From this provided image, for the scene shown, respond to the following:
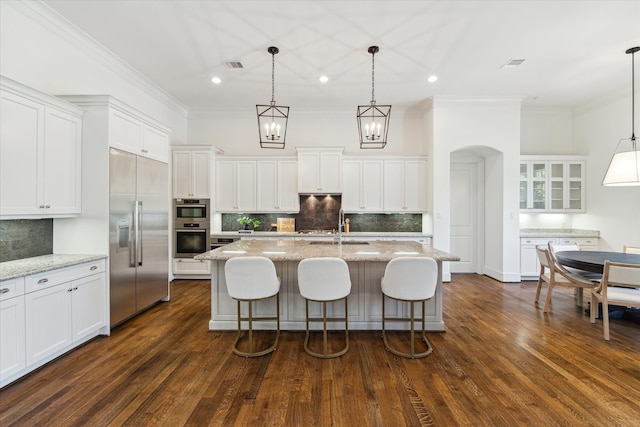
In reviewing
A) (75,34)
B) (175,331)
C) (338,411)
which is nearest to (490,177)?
(338,411)

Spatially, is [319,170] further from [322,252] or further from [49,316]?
[49,316]

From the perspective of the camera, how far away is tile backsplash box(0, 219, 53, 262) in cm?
286

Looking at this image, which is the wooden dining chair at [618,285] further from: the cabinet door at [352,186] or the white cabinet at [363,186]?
the cabinet door at [352,186]

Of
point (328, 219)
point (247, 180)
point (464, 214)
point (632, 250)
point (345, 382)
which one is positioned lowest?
point (345, 382)

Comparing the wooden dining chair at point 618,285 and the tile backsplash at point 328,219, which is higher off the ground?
the tile backsplash at point 328,219

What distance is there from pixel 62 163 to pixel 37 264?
1103mm

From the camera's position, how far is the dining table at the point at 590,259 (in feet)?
11.5

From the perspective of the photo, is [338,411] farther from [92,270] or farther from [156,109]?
[156,109]

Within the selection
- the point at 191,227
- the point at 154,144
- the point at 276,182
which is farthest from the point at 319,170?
the point at 154,144

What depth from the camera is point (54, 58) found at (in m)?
3.35

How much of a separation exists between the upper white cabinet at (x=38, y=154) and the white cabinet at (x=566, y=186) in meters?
8.02

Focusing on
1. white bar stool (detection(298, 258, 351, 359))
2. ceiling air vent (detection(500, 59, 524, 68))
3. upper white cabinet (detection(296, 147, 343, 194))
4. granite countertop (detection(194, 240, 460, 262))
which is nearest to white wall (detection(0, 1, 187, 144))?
granite countertop (detection(194, 240, 460, 262))

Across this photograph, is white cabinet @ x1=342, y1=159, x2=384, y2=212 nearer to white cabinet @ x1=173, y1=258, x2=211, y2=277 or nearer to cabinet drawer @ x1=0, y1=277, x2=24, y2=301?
white cabinet @ x1=173, y1=258, x2=211, y2=277

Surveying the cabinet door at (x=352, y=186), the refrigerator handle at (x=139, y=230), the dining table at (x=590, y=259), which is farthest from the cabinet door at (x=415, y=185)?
the refrigerator handle at (x=139, y=230)
